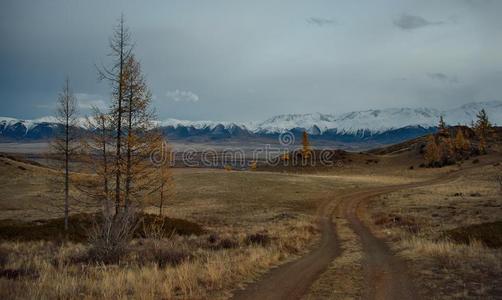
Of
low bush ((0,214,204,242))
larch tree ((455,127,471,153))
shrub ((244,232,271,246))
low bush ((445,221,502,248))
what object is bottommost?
low bush ((0,214,204,242))

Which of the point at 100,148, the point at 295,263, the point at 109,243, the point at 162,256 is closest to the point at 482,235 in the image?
the point at 295,263

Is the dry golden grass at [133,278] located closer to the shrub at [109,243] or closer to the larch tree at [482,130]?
the shrub at [109,243]

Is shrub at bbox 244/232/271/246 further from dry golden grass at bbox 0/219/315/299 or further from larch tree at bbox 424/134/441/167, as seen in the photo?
larch tree at bbox 424/134/441/167

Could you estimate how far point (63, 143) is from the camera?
3284 cm

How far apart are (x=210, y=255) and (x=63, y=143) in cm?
2170

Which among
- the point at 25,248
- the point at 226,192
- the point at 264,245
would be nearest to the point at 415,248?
the point at 264,245

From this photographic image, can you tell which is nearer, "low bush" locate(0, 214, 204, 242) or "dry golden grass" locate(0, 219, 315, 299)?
"dry golden grass" locate(0, 219, 315, 299)

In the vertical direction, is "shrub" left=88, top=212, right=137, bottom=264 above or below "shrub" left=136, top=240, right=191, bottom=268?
above

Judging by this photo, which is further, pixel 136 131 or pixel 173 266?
pixel 136 131

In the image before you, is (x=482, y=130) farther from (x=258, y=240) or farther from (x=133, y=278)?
(x=133, y=278)

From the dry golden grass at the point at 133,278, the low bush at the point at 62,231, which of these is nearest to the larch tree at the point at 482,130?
the low bush at the point at 62,231


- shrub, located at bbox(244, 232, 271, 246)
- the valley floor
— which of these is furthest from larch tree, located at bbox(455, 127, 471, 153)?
shrub, located at bbox(244, 232, 271, 246)

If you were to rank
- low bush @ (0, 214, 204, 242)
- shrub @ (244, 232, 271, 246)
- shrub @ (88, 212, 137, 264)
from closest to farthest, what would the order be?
shrub @ (88, 212, 137, 264) < shrub @ (244, 232, 271, 246) < low bush @ (0, 214, 204, 242)

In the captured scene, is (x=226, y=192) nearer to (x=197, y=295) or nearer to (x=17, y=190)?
(x=17, y=190)
